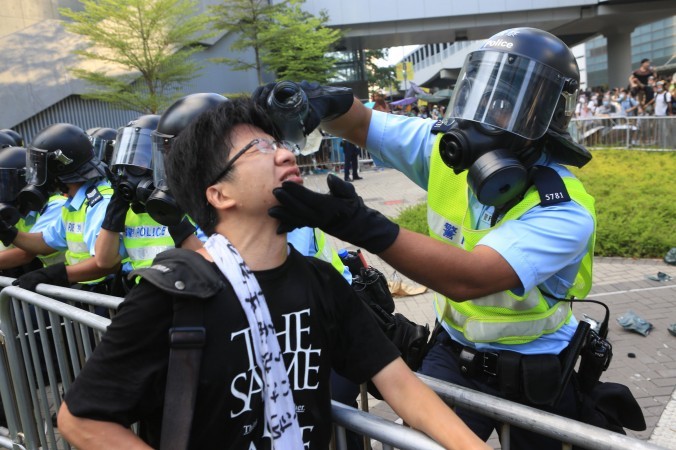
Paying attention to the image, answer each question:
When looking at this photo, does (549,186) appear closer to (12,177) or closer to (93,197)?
(93,197)

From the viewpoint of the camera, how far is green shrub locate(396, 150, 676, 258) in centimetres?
678

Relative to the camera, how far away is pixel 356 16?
89.2 feet

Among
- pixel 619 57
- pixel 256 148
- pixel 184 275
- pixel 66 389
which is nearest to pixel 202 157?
pixel 256 148

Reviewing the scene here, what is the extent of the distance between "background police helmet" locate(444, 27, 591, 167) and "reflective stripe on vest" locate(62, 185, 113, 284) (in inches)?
108

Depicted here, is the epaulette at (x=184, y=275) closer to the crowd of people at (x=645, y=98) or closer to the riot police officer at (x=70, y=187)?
the riot police officer at (x=70, y=187)

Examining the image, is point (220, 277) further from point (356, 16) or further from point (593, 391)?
point (356, 16)

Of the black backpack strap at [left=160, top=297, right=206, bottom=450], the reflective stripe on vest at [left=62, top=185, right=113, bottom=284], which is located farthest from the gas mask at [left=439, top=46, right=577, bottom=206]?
the reflective stripe on vest at [left=62, top=185, right=113, bottom=284]

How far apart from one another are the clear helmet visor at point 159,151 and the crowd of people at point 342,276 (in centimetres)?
1

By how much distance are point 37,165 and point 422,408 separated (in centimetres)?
342

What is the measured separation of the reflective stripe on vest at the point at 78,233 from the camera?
12.5 feet

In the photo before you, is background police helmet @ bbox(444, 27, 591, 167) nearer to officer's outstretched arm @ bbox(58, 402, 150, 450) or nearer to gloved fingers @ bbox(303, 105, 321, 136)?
gloved fingers @ bbox(303, 105, 321, 136)

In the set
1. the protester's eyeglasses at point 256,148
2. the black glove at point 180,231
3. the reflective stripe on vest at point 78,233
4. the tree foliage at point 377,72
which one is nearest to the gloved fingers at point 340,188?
the protester's eyeglasses at point 256,148

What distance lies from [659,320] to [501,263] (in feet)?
12.7

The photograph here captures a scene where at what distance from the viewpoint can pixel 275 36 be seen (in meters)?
20.9
